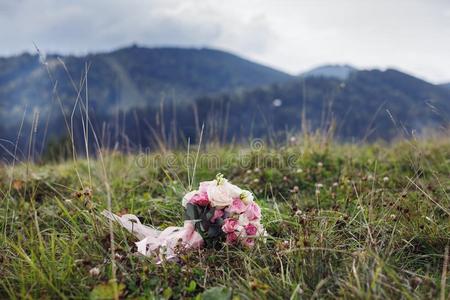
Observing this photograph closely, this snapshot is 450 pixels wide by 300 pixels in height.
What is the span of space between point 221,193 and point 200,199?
0.39ft

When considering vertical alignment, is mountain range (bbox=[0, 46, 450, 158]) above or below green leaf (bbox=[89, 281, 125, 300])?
below

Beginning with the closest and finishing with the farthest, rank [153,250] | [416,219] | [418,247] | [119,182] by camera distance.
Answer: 1. [153,250]
2. [418,247]
3. [416,219]
4. [119,182]

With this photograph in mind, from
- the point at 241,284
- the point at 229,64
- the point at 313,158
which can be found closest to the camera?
the point at 241,284

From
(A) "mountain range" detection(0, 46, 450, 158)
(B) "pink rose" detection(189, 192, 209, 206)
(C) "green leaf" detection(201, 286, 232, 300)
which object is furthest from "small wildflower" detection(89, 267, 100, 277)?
(A) "mountain range" detection(0, 46, 450, 158)

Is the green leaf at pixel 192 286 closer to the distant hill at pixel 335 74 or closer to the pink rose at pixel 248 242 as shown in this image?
the pink rose at pixel 248 242

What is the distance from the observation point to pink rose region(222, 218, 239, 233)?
2.01 meters

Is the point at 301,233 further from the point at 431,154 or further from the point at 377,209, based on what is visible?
the point at 431,154

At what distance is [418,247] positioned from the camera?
7.39 ft

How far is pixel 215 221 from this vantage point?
2062mm

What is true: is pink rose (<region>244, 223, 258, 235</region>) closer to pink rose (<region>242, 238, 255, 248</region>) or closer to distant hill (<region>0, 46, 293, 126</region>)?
pink rose (<region>242, 238, 255, 248</region>)

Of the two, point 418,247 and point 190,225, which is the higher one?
point 190,225

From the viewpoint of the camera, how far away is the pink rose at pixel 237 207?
6.75 feet

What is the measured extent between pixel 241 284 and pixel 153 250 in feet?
1.51

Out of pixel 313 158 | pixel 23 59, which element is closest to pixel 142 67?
pixel 23 59
